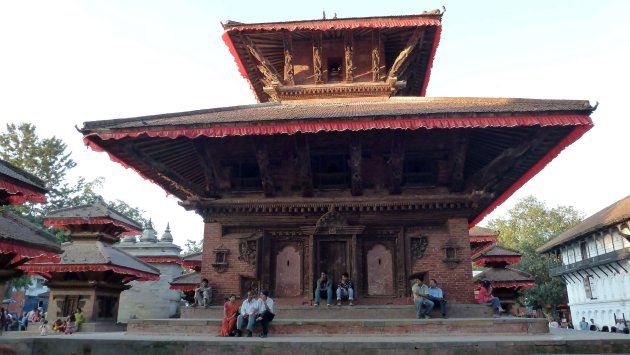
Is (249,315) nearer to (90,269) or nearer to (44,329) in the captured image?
(44,329)

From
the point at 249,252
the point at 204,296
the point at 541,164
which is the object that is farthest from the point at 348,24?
the point at 204,296

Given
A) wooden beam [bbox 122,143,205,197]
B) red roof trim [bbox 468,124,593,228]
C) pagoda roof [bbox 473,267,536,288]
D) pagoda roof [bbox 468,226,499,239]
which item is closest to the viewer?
red roof trim [bbox 468,124,593,228]

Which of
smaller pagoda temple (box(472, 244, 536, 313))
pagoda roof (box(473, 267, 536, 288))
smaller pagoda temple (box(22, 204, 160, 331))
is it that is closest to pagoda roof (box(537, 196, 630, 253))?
smaller pagoda temple (box(472, 244, 536, 313))

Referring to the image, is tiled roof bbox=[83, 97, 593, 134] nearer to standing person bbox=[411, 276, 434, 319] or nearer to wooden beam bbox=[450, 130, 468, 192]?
wooden beam bbox=[450, 130, 468, 192]

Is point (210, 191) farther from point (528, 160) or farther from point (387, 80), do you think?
point (528, 160)

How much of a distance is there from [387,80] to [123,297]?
26.0m

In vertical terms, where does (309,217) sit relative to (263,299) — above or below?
above

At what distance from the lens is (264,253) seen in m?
11.3

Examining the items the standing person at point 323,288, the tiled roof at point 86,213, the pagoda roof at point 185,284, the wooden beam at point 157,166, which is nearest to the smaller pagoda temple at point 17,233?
the wooden beam at point 157,166

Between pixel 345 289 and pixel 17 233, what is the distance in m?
9.14

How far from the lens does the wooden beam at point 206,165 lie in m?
10.6

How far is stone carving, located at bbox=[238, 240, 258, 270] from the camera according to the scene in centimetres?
1118

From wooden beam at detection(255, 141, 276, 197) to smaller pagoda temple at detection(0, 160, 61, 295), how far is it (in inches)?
260

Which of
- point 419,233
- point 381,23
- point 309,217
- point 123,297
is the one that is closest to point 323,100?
point 381,23
